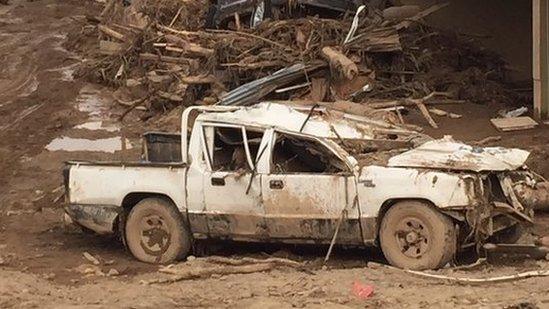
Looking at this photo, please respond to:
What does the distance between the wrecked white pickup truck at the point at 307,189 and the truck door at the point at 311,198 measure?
1cm

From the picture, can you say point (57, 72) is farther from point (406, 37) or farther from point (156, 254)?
point (156, 254)

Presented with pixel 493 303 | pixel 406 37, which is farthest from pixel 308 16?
pixel 493 303

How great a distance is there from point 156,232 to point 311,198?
1.99m

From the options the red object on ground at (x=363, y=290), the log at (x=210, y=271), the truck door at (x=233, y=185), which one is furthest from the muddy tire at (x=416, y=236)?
the truck door at (x=233, y=185)

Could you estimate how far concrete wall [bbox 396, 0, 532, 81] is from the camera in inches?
739

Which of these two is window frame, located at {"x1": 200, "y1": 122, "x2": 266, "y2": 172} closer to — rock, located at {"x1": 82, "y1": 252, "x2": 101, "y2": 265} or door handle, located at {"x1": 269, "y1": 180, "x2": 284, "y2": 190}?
door handle, located at {"x1": 269, "y1": 180, "x2": 284, "y2": 190}

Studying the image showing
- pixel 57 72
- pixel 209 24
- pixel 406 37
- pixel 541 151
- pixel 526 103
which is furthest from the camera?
pixel 57 72

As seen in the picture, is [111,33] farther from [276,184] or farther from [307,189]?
Answer: [307,189]

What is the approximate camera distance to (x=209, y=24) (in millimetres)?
22000

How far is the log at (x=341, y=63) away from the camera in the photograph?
16719 mm

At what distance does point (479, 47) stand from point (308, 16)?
3480mm

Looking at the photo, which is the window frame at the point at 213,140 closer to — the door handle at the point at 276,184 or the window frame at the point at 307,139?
the window frame at the point at 307,139

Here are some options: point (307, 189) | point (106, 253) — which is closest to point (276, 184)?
point (307, 189)

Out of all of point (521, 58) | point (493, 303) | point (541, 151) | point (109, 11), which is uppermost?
point (109, 11)
